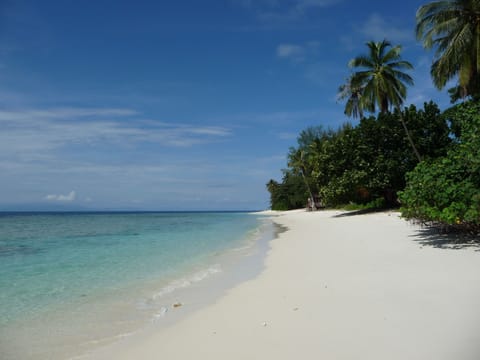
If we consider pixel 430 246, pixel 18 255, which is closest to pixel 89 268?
pixel 18 255

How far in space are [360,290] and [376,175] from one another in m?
19.7

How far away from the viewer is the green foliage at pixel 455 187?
7621mm

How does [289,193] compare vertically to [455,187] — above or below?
above

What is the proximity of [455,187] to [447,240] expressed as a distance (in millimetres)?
1944

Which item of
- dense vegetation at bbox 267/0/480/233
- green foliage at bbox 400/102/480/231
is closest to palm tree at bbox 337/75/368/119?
dense vegetation at bbox 267/0/480/233

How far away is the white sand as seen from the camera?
10.1ft

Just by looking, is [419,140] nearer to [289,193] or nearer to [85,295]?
[85,295]

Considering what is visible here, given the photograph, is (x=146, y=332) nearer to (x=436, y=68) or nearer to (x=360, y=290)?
(x=360, y=290)

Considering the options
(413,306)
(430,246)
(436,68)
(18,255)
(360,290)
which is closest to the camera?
(413,306)

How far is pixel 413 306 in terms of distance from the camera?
410cm

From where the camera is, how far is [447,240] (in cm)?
903

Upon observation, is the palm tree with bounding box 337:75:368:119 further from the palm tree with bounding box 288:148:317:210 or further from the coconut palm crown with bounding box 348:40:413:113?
the palm tree with bounding box 288:148:317:210

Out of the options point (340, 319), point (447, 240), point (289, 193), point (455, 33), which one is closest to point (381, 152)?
point (455, 33)

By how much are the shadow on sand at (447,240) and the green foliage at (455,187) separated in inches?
14.0
